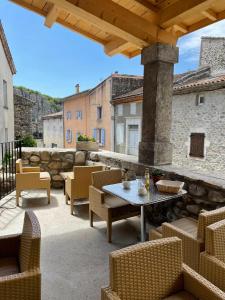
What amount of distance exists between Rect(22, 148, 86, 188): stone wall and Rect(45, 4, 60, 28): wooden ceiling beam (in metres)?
2.46

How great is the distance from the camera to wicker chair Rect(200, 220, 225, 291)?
1.40 meters

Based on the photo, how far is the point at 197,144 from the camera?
343 inches

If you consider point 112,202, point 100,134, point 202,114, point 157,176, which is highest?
point 202,114

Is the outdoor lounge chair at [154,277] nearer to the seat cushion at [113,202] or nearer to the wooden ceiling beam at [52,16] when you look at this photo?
the seat cushion at [113,202]

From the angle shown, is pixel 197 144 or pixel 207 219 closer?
pixel 207 219

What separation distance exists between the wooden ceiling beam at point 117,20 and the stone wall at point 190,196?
1711 millimetres

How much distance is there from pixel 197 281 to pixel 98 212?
185cm

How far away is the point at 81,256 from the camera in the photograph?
2.40m

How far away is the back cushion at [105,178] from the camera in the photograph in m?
3.14

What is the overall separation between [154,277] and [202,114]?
8.11 metres

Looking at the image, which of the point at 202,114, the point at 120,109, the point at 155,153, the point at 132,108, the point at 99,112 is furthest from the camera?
the point at 99,112

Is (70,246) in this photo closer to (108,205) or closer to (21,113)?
(108,205)

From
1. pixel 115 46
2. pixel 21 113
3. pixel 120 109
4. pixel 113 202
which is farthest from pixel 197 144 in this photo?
pixel 21 113

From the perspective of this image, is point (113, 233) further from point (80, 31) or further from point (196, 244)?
point (80, 31)
